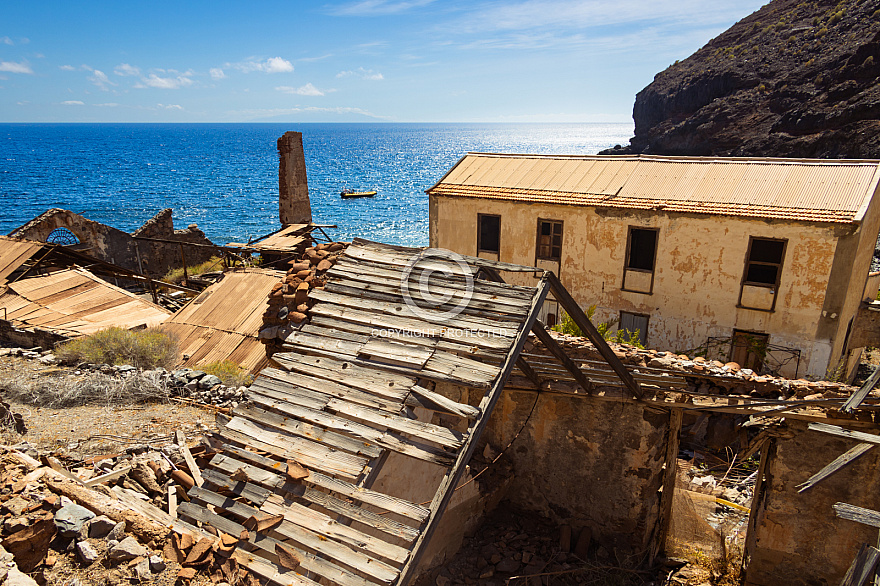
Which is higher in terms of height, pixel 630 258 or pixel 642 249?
pixel 642 249

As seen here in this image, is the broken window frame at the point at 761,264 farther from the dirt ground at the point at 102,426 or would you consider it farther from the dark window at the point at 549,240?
the dirt ground at the point at 102,426

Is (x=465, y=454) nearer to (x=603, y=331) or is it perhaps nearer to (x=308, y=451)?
(x=308, y=451)

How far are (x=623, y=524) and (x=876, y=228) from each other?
11503mm

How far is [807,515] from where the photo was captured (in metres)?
8.23

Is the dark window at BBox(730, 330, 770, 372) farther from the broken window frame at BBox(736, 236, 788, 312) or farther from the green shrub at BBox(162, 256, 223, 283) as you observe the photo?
the green shrub at BBox(162, 256, 223, 283)

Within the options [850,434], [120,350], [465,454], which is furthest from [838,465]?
[120,350]

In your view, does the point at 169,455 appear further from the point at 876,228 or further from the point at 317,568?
the point at 876,228

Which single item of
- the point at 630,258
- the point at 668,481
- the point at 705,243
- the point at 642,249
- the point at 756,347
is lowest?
the point at 668,481

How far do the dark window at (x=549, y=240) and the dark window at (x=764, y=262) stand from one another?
195 inches

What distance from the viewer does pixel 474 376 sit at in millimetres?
4973

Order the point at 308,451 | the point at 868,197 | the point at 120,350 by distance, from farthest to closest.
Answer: the point at 868,197
the point at 120,350
the point at 308,451

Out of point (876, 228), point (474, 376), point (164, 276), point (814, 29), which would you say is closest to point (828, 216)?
point (876, 228)

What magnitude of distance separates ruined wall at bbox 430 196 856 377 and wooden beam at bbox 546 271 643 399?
6662 millimetres

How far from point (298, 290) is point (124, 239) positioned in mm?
20845
